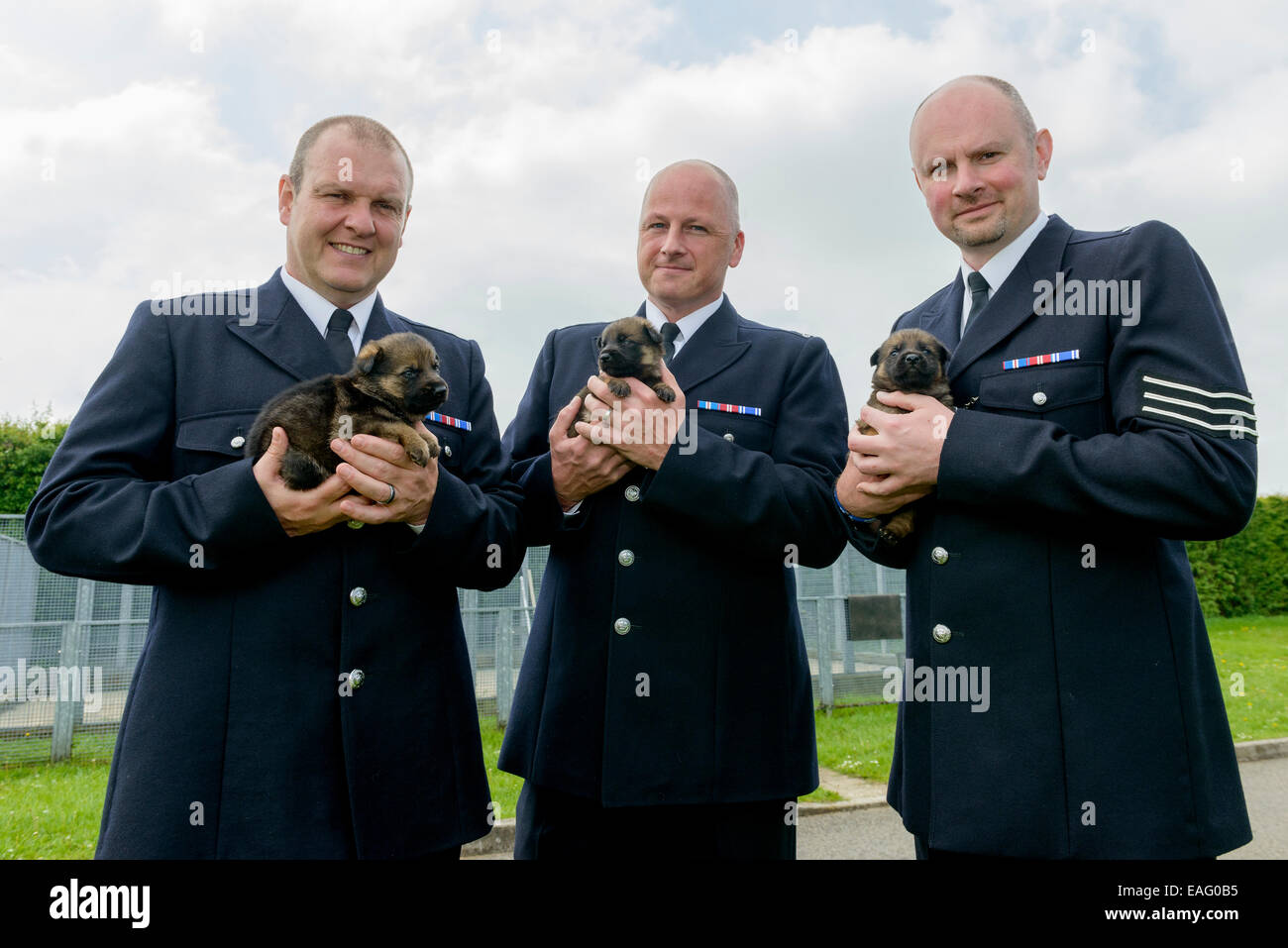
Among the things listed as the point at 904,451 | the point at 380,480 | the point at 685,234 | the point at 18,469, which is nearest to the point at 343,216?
the point at 380,480

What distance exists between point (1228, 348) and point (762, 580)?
72.5 inches

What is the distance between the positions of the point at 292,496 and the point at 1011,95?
10.2 feet

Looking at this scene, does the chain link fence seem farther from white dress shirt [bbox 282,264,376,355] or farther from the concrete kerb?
white dress shirt [bbox 282,264,376,355]

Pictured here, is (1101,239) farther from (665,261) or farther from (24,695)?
(24,695)

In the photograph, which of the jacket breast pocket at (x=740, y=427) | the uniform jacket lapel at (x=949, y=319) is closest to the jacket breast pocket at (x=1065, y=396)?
the uniform jacket lapel at (x=949, y=319)

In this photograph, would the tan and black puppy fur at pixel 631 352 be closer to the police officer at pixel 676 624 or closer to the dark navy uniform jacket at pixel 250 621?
the police officer at pixel 676 624

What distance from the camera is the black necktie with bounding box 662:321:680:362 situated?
4.22m

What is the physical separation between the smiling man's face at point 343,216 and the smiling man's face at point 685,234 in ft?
3.93

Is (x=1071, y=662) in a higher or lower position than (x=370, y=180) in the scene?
lower

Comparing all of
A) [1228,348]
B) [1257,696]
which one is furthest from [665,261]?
[1257,696]

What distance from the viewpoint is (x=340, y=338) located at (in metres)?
3.55

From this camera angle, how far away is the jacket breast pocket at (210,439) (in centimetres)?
319
